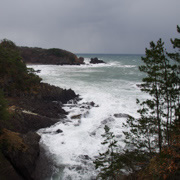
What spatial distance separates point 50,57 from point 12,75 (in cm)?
7890

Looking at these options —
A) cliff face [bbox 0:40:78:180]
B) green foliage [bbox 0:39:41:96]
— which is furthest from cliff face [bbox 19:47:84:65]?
green foliage [bbox 0:39:41:96]

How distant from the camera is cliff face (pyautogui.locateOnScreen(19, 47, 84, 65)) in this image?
97.9 meters

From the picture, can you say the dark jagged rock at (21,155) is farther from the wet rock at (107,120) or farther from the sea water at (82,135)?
the wet rock at (107,120)

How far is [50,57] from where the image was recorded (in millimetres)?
99625

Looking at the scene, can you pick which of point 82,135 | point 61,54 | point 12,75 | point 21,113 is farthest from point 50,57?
point 82,135

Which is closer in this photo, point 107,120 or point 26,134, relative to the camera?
point 26,134

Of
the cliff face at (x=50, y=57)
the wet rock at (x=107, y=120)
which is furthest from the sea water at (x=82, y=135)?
the cliff face at (x=50, y=57)

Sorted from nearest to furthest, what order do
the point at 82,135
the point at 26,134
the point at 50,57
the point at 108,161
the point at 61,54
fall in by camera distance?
the point at 108,161 → the point at 26,134 → the point at 82,135 → the point at 50,57 → the point at 61,54

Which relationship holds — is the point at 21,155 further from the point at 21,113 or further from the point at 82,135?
the point at 82,135

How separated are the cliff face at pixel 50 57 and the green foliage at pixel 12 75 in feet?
238

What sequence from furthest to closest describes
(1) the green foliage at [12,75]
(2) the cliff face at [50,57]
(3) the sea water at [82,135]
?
(2) the cliff face at [50,57]
(1) the green foliage at [12,75]
(3) the sea water at [82,135]

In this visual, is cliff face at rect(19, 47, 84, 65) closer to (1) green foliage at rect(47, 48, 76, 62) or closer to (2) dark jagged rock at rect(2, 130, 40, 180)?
(1) green foliage at rect(47, 48, 76, 62)

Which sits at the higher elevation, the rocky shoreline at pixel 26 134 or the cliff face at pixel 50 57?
the cliff face at pixel 50 57

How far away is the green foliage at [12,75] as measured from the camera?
22.9m
